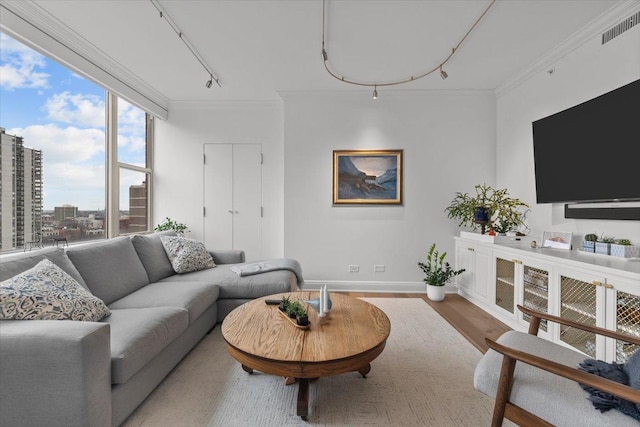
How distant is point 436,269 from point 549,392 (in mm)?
2689

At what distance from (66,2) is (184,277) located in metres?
2.55

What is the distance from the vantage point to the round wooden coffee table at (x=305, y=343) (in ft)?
4.71

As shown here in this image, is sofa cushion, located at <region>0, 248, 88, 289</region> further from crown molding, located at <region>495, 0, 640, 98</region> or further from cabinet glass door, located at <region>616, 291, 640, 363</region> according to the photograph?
crown molding, located at <region>495, 0, 640, 98</region>

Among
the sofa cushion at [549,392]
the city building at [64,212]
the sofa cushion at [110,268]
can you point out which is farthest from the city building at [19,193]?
the sofa cushion at [549,392]

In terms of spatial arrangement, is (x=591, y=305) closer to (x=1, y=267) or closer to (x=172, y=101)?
(x=1, y=267)

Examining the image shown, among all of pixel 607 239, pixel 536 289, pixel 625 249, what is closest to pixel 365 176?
pixel 536 289

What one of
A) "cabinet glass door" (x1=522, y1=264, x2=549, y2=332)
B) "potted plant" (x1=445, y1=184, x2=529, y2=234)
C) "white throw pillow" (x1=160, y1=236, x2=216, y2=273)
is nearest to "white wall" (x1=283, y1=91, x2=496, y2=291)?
"potted plant" (x1=445, y1=184, x2=529, y2=234)

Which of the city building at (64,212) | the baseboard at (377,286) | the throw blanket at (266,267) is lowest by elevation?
the baseboard at (377,286)

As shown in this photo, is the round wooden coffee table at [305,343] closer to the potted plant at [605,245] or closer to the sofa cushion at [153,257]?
the sofa cushion at [153,257]

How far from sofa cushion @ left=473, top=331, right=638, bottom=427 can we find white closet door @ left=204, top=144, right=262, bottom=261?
3.61m

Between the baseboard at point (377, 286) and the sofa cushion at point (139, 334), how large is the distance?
7.21 feet

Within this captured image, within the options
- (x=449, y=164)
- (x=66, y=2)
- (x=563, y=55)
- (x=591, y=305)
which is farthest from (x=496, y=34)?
(x=66, y=2)

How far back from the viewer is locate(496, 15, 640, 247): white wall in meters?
2.34

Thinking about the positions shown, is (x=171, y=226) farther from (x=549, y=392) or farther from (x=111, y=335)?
(x=549, y=392)
